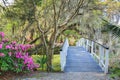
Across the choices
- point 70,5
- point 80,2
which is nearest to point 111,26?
point 80,2

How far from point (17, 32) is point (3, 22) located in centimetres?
90

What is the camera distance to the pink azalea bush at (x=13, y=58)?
264 inches

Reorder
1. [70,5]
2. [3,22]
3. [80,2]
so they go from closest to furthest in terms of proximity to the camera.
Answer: [80,2]
[70,5]
[3,22]

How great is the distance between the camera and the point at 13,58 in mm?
7160

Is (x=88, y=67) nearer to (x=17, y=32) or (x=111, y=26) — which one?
(x=111, y=26)

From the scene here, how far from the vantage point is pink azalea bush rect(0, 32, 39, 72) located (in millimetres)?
6716

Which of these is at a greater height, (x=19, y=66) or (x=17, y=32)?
(x=17, y=32)

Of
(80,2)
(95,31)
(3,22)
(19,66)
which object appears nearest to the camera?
(19,66)

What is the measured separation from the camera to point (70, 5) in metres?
8.68

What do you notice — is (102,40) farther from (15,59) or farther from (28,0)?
(15,59)

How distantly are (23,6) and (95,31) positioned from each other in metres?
6.79

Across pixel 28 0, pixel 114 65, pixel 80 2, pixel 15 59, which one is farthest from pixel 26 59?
pixel 114 65

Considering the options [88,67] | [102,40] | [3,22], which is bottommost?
[88,67]

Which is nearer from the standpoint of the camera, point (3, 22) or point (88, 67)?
point (88, 67)
